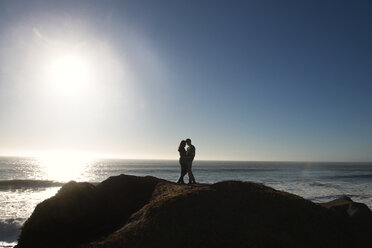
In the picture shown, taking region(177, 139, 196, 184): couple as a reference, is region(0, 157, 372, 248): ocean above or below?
below

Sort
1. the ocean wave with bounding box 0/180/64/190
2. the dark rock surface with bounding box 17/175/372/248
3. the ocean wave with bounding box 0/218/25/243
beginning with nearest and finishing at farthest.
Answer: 1. the dark rock surface with bounding box 17/175/372/248
2. the ocean wave with bounding box 0/218/25/243
3. the ocean wave with bounding box 0/180/64/190

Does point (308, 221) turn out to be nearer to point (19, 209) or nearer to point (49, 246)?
point (49, 246)

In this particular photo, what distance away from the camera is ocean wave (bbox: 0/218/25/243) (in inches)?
447

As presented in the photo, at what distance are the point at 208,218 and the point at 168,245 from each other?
1.38 metres

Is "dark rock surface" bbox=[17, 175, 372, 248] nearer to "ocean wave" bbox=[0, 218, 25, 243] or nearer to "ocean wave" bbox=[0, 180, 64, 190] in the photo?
"ocean wave" bbox=[0, 218, 25, 243]

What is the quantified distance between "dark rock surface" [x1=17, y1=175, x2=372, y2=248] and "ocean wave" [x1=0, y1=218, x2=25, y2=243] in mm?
4810

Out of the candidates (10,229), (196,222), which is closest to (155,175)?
(10,229)

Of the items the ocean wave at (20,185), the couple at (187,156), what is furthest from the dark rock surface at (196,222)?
the ocean wave at (20,185)

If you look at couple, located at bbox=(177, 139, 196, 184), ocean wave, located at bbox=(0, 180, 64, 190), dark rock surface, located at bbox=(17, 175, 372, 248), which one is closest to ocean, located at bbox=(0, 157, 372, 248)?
ocean wave, located at bbox=(0, 180, 64, 190)

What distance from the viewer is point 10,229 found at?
12711 mm

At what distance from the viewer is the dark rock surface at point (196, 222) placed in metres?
6.21

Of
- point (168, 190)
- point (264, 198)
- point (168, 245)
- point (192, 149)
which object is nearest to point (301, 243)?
point (264, 198)

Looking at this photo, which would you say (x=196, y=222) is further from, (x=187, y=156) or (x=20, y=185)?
(x=20, y=185)

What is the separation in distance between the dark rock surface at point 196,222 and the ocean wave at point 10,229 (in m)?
4.81
